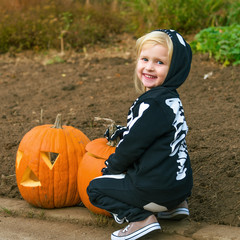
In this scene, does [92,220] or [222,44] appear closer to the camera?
[92,220]

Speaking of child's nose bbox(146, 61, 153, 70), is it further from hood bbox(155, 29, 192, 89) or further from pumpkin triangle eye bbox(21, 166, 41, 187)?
pumpkin triangle eye bbox(21, 166, 41, 187)

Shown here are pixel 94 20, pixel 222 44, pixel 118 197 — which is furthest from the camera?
pixel 94 20

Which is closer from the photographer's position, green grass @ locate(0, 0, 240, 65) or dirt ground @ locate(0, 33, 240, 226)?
dirt ground @ locate(0, 33, 240, 226)

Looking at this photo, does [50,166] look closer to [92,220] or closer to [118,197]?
[92,220]

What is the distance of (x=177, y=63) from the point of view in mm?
2871

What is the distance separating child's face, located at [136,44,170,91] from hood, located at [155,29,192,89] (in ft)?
0.14

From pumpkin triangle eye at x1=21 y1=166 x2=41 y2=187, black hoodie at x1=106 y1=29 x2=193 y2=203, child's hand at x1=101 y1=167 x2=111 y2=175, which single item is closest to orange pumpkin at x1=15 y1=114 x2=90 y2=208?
pumpkin triangle eye at x1=21 y1=166 x2=41 y2=187

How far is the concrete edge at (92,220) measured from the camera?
118 inches

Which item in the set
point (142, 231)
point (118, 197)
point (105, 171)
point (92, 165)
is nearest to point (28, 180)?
point (92, 165)

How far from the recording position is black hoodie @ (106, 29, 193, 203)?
2756 millimetres

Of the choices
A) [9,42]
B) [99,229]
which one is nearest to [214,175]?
[99,229]

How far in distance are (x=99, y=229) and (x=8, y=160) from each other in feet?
4.70

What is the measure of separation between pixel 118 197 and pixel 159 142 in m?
0.45

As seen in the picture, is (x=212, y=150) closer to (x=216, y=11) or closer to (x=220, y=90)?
(x=220, y=90)
